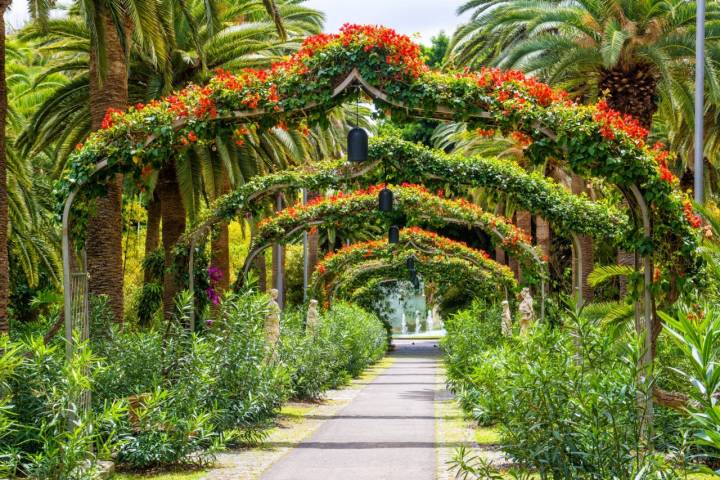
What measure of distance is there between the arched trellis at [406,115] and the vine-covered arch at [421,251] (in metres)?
16.1

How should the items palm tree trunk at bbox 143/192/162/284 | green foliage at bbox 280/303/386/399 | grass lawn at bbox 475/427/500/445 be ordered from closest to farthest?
grass lawn at bbox 475/427/500/445, green foliage at bbox 280/303/386/399, palm tree trunk at bbox 143/192/162/284

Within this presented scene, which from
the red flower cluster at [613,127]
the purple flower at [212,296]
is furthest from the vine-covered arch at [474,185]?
the red flower cluster at [613,127]

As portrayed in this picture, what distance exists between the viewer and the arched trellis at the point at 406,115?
10391 millimetres

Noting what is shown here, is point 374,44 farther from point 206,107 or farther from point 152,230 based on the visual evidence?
point 152,230

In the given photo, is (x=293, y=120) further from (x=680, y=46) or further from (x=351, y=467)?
(x=680, y=46)

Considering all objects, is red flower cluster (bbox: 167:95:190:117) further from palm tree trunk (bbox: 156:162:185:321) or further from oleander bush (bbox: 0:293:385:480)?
palm tree trunk (bbox: 156:162:185:321)

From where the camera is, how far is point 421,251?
2822 cm

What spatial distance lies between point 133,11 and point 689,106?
10.6m

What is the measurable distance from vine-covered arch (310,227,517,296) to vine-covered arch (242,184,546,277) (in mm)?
6200

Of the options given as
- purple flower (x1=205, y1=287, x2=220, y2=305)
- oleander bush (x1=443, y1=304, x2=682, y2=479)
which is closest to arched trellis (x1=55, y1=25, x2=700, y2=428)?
oleander bush (x1=443, y1=304, x2=682, y2=479)

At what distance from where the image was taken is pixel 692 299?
10.5 metres

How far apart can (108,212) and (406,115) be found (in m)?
5.10

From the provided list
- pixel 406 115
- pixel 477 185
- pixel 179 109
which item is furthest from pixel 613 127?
pixel 477 185

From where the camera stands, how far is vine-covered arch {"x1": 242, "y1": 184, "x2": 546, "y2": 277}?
19.6 meters
